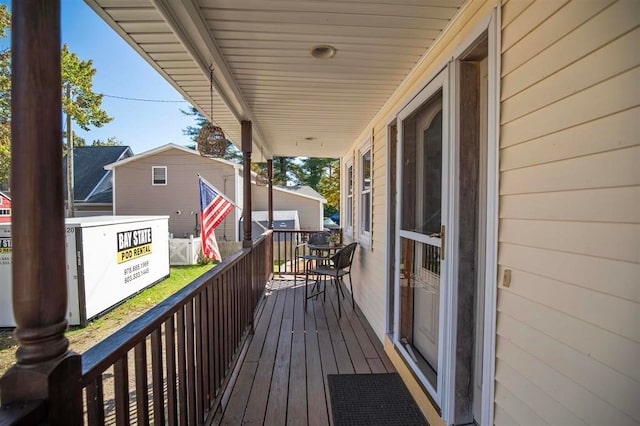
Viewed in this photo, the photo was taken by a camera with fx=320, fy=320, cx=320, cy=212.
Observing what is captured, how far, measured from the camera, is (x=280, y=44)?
1994 millimetres

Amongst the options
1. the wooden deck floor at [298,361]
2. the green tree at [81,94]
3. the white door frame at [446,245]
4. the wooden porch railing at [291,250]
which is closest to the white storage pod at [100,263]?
the wooden porch railing at [291,250]

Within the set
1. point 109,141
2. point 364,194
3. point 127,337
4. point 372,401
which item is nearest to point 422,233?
point 372,401

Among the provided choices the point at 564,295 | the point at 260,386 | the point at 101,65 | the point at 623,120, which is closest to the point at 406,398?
the point at 260,386

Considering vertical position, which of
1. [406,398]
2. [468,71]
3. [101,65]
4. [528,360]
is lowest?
[406,398]

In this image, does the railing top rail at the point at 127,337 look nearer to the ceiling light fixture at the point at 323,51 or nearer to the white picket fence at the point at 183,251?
the ceiling light fixture at the point at 323,51

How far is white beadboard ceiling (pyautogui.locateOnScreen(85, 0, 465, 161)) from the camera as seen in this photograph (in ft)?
5.32

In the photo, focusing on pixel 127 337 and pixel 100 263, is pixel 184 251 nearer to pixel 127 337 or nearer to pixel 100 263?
pixel 100 263

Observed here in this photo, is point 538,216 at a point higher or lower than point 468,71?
lower

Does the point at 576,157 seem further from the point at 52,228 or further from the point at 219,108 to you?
the point at 219,108

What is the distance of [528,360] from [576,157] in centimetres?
76

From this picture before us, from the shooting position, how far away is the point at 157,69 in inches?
90.0

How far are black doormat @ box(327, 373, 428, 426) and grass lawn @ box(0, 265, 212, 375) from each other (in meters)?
2.43

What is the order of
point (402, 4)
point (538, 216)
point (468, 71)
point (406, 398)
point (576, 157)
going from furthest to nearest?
point (406, 398) → point (468, 71) → point (402, 4) → point (538, 216) → point (576, 157)

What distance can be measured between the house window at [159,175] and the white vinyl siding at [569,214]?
13.5m
